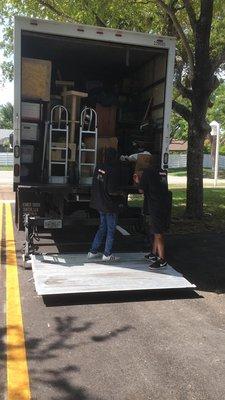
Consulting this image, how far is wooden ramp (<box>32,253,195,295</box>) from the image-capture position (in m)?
5.97

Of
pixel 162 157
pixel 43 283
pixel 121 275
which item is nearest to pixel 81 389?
pixel 43 283

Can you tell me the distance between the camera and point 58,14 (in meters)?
13.2

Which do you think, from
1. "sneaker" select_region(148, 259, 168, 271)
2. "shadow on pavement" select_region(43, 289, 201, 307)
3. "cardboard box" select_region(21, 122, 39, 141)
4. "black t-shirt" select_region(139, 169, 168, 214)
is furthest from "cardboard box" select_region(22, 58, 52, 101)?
"shadow on pavement" select_region(43, 289, 201, 307)

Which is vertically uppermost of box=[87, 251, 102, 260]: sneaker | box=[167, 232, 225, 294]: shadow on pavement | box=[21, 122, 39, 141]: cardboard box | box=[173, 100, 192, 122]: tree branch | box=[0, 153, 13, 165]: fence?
box=[173, 100, 192, 122]: tree branch

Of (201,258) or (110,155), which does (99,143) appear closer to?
(110,155)

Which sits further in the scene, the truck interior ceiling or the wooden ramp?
the truck interior ceiling

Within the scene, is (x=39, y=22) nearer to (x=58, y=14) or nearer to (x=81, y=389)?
(x=81, y=389)

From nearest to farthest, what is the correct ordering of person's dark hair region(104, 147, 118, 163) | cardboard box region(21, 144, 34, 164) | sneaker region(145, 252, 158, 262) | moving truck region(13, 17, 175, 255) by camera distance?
1. person's dark hair region(104, 147, 118, 163)
2. sneaker region(145, 252, 158, 262)
3. moving truck region(13, 17, 175, 255)
4. cardboard box region(21, 144, 34, 164)

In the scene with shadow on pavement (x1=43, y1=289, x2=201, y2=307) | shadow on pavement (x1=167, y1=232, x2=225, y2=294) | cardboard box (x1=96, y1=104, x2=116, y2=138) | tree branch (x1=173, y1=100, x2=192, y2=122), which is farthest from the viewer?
tree branch (x1=173, y1=100, x2=192, y2=122)

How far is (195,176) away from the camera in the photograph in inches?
449

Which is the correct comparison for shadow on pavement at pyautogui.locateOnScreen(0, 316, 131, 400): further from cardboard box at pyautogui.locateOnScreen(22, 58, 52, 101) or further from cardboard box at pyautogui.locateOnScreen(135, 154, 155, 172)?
cardboard box at pyautogui.locateOnScreen(22, 58, 52, 101)

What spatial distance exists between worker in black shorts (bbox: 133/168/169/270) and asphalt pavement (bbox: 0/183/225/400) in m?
0.53

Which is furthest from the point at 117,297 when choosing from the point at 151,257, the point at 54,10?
the point at 54,10

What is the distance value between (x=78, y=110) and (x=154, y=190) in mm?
2545
